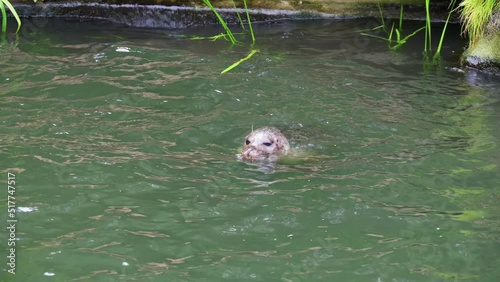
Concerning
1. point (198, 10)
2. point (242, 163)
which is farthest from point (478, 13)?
point (242, 163)

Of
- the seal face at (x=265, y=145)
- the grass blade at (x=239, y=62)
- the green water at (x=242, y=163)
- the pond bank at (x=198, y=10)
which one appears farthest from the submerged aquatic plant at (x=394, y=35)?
the seal face at (x=265, y=145)

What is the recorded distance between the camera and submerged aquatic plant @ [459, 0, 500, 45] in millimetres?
10117

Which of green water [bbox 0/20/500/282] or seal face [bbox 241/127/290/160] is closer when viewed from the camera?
green water [bbox 0/20/500/282]

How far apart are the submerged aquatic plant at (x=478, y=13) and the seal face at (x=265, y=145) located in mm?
4151

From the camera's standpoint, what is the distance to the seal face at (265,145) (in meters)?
7.21

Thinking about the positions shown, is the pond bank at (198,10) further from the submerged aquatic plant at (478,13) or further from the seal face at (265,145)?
the seal face at (265,145)

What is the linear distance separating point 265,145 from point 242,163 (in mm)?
303

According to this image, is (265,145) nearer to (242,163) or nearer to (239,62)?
(242,163)

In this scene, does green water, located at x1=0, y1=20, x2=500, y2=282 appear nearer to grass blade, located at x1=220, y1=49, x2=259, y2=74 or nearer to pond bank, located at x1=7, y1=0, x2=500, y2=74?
grass blade, located at x1=220, y1=49, x2=259, y2=74

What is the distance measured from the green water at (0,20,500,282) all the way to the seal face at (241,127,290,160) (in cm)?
16

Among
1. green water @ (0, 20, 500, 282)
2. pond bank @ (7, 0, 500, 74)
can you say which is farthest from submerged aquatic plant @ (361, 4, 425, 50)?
pond bank @ (7, 0, 500, 74)

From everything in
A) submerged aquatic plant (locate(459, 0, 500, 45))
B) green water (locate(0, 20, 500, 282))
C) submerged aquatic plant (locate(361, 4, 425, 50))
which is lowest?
green water (locate(0, 20, 500, 282))

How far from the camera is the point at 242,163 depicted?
7.16 m

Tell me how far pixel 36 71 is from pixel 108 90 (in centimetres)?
123
